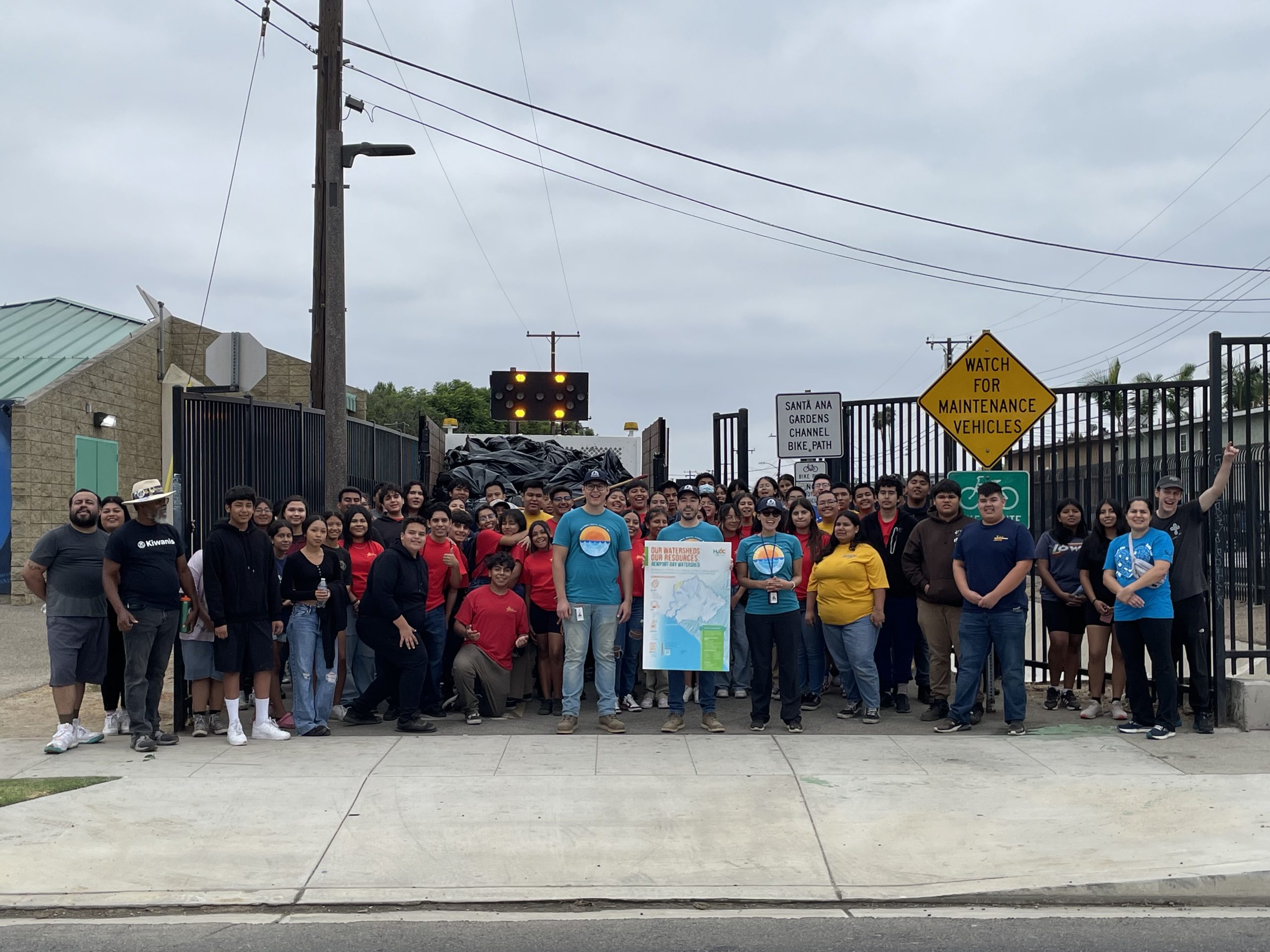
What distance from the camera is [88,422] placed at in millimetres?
20203

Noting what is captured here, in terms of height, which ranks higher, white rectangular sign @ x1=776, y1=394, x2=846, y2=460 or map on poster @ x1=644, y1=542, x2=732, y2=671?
white rectangular sign @ x1=776, y1=394, x2=846, y2=460

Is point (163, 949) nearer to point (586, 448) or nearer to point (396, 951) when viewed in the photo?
point (396, 951)

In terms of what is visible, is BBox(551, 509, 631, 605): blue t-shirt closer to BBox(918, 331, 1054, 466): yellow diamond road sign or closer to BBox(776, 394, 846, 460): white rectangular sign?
BBox(918, 331, 1054, 466): yellow diamond road sign

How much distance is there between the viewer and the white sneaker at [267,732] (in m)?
8.99

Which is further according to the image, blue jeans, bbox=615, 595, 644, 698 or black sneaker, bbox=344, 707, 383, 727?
blue jeans, bbox=615, 595, 644, 698

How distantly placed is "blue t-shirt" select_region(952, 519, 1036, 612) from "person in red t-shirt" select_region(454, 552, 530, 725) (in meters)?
3.58

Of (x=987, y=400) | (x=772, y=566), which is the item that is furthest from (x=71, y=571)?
(x=987, y=400)

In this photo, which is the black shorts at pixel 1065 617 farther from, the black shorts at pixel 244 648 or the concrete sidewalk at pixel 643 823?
the black shorts at pixel 244 648

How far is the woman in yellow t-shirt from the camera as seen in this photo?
959 centimetres

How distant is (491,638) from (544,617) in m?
0.58

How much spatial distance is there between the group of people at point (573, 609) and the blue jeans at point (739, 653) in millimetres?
293

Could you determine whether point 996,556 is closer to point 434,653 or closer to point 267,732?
point 434,653

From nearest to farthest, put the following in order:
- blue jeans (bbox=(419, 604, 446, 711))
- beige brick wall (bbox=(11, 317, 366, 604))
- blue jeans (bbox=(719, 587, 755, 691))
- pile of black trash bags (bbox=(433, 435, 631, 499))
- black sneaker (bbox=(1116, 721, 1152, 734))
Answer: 1. black sneaker (bbox=(1116, 721, 1152, 734))
2. blue jeans (bbox=(419, 604, 446, 711))
3. blue jeans (bbox=(719, 587, 755, 691))
4. pile of black trash bags (bbox=(433, 435, 631, 499))
5. beige brick wall (bbox=(11, 317, 366, 604))

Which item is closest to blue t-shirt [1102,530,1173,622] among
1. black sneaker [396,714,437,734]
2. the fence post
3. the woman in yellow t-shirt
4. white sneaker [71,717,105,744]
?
the fence post
